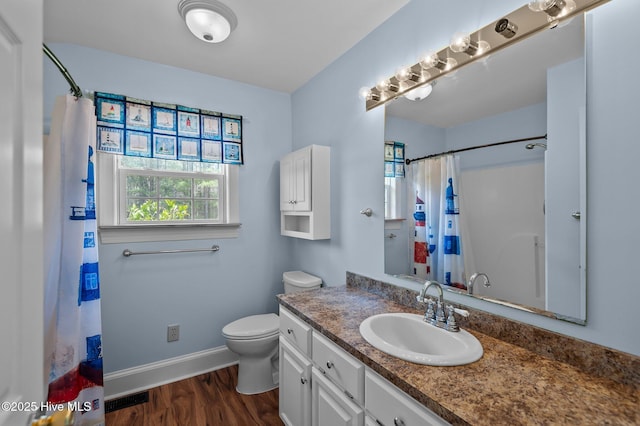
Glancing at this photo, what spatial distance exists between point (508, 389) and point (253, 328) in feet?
5.68

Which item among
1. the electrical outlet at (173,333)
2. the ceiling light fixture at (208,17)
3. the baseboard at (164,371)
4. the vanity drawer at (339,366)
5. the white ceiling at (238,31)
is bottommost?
the baseboard at (164,371)

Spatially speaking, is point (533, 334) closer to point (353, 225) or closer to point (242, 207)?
point (353, 225)

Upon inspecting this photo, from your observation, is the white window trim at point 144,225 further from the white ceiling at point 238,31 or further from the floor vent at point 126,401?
the floor vent at point 126,401

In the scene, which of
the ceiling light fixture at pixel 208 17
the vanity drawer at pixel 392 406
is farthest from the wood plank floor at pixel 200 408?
the ceiling light fixture at pixel 208 17

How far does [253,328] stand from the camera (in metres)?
2.21

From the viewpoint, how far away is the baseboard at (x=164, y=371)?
213 centimetres

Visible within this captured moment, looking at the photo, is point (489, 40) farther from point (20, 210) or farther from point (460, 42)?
point (20, 210)

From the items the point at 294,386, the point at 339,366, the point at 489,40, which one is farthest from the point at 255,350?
the point at 489,40

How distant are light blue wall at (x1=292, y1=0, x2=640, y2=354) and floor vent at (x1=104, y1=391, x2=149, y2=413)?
150 centimetres

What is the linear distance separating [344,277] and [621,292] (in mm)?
1480

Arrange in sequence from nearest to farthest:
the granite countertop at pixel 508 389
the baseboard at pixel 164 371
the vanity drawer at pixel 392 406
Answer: the granite countertop at pixel 508 389
the vanity drawer at pixel 392 406
the baseboard at pixel 164 371

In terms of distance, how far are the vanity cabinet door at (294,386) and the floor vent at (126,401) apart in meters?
1.08

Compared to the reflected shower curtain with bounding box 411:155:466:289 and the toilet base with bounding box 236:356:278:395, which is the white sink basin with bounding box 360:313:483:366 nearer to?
the reflected shower curtain with bounding box 411:155:466:289

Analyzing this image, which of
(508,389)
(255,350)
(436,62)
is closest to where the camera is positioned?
(508,389)
